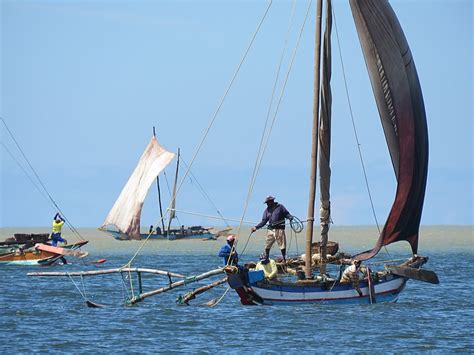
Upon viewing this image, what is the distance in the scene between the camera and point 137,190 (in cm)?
9750

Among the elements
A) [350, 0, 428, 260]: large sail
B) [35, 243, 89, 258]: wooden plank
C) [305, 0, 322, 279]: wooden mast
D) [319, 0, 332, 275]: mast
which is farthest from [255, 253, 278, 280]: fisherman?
[35, 243, 89, 258]: wooden plank

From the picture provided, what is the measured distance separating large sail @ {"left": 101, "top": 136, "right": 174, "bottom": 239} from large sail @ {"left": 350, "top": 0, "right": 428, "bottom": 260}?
6068 cm

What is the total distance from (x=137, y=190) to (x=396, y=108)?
62654 millimetres

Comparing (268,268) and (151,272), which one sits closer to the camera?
(268,268)

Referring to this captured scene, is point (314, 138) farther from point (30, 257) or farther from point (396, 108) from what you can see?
point (30, 257)

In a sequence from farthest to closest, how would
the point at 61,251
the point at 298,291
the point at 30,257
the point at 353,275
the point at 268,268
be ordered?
the point at 30,257 < the point at 61,251 < the point at 353,275 < the point at 298,291 < the point at 268,268

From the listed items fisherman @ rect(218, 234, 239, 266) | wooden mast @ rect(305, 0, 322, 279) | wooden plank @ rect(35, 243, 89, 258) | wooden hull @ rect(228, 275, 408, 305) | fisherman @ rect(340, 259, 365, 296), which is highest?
wooden mast @ rect(305, 0, 322, 279)

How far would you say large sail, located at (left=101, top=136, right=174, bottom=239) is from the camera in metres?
96.9

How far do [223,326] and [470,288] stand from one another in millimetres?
16326

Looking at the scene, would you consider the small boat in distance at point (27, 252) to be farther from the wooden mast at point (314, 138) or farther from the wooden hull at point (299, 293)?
the wooden hull at point (299, 293)

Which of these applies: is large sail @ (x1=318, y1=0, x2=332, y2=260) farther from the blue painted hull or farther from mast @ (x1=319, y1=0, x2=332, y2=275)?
the blue painted hull

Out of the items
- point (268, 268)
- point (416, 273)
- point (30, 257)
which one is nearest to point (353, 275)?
point (416, 273)

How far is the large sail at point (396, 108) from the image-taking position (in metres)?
36.3

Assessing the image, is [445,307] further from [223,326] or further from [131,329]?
[131,329]
